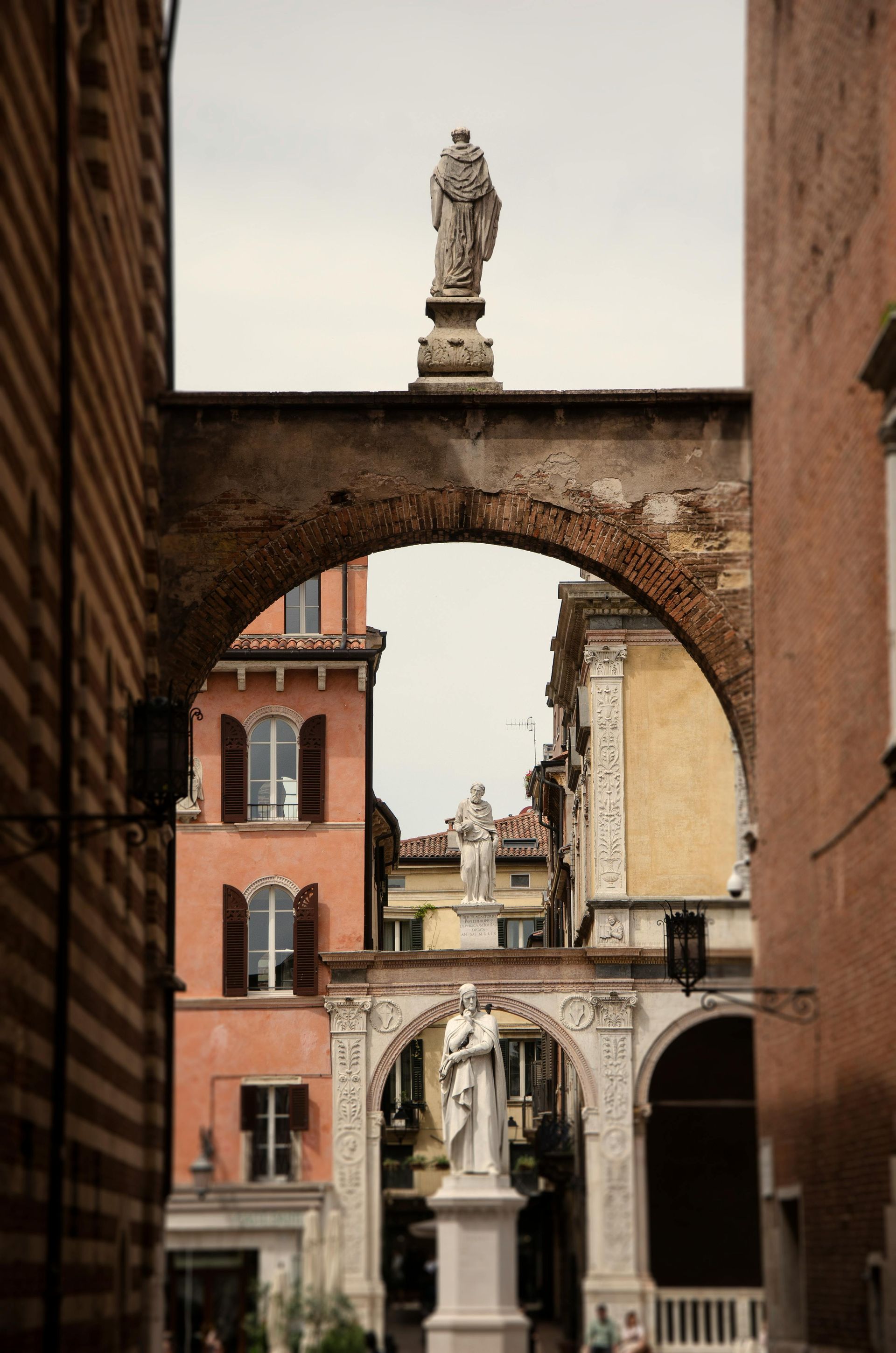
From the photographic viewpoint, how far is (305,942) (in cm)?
3719

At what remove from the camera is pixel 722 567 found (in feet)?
60.2

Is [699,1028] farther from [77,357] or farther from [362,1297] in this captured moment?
[77,357]

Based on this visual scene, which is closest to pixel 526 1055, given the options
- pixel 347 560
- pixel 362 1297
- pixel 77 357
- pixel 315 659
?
pixel 315 659

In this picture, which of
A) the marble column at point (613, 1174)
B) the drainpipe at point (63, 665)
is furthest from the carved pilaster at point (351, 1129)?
the drainpipe at point (63, 665)

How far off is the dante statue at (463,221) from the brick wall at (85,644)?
2652mm

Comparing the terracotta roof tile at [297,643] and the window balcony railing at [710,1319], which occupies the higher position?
the terracotta roof tile at [297,643]

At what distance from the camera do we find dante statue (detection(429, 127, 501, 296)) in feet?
63.8

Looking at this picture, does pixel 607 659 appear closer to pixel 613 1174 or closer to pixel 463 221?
pixel 613 1174

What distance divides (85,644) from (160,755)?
3.05 feet

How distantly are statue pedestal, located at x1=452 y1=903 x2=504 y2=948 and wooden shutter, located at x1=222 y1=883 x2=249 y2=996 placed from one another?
12.4 feet

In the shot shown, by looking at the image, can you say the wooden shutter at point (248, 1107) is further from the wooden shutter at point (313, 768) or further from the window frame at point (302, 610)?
the window frame at point (302, 610)

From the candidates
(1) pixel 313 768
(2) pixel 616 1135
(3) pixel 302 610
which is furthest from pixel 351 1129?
(3) pixel 302 610

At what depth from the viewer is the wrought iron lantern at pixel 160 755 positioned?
47.4ft

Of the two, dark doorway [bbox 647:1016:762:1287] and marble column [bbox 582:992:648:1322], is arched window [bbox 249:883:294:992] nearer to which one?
marble column [bbox 582:992:648:1322]
